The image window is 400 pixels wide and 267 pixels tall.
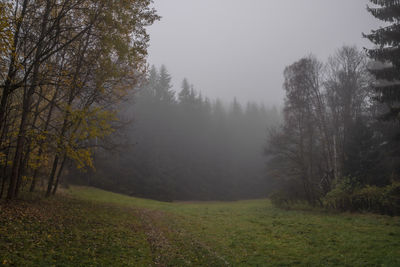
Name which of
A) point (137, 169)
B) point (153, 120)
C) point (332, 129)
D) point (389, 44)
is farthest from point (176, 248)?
point (153, 120)

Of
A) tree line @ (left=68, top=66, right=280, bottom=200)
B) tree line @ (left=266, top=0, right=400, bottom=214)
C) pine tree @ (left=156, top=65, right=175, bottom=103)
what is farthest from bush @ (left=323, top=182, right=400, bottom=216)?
pine tree @ (left=156, top=65, right=175, bottom=103)

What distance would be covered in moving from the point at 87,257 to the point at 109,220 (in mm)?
4783

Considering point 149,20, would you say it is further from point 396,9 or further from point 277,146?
point 277,146

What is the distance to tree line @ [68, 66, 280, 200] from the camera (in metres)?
39.5

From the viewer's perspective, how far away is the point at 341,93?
71.7 ft

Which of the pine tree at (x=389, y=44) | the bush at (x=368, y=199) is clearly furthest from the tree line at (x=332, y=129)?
the pine tree at (x=389, y=44)

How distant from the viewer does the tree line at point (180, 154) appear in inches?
1556

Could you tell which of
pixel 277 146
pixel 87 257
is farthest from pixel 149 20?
pixel 277 146

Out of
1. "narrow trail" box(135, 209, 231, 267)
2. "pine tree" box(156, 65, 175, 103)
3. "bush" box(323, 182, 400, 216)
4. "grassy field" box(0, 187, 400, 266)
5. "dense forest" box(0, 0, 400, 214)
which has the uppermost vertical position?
"pine tree" box(156, 65, 175, 103)

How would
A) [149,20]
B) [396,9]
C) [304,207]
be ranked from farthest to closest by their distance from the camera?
[304,207] < [396,9] < [149,20]

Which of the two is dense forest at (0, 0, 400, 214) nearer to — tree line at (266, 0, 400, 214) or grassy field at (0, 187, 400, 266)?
tree line at (266, 0, 400, 214)

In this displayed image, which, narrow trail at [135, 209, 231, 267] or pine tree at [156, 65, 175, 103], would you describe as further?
pine tree at [156, 65, 175, 103]

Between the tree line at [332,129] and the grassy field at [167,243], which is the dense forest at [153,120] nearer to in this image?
the tree line at [332,129]

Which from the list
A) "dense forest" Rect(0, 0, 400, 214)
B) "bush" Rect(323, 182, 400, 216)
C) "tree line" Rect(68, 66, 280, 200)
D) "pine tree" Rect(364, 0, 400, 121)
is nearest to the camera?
"dense forest" Rect(0, 0, 400, 214)
